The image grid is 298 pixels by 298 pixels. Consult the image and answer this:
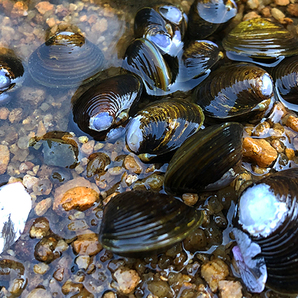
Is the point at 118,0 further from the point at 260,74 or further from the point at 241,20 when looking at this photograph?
the point at 260,74

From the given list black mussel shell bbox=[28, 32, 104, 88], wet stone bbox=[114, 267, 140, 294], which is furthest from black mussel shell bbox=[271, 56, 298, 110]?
wet stone bbox=[114, 267, 140, 294]

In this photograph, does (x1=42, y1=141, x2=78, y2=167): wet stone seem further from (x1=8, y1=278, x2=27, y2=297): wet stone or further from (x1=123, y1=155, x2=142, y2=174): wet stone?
(x1=8, y1=278, x2=27, y2=297): wet stone

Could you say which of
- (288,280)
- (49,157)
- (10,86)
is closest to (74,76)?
(10,86)

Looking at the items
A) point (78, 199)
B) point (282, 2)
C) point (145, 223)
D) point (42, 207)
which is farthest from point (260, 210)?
point (282, 2)

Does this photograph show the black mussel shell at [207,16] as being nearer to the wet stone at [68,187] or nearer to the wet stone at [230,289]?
the wet stone at [68,187]

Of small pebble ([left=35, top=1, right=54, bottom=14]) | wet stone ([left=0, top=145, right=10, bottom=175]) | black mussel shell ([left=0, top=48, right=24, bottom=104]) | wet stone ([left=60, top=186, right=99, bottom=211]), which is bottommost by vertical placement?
wet stone ([left=60, top=186, right=99, bottom=211])

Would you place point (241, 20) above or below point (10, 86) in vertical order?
above
